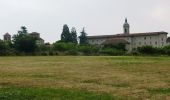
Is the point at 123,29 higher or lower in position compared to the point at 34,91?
higher

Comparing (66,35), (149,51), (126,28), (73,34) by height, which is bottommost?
(149,51)

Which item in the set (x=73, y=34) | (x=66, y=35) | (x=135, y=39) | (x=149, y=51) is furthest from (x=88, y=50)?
(x=135, y=39)

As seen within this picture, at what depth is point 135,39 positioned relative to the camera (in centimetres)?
14812

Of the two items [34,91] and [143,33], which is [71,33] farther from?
[34,91]

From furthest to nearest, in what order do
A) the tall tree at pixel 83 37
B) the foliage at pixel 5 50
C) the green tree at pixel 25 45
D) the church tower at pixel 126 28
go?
the church tower at pixel 126 28
the tall tree at pixel 83 37
the green tree at pixel 25 45
the foliage at pixel 5 50

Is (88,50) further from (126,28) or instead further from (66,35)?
(126,28)

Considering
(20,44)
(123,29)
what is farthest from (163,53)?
(123,29)

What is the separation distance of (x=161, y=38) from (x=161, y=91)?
12647cm

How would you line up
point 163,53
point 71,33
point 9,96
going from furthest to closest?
1. point 71,33
2. point 163,53
3. point 9,96

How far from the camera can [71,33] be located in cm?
14025

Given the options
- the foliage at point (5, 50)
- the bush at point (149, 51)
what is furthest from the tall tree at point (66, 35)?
the foliage at point (5, 50)

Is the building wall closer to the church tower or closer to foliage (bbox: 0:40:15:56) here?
the church tower

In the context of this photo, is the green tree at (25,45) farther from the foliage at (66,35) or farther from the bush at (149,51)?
the foliage at (66,35)

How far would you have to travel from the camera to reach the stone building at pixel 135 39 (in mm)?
140125
